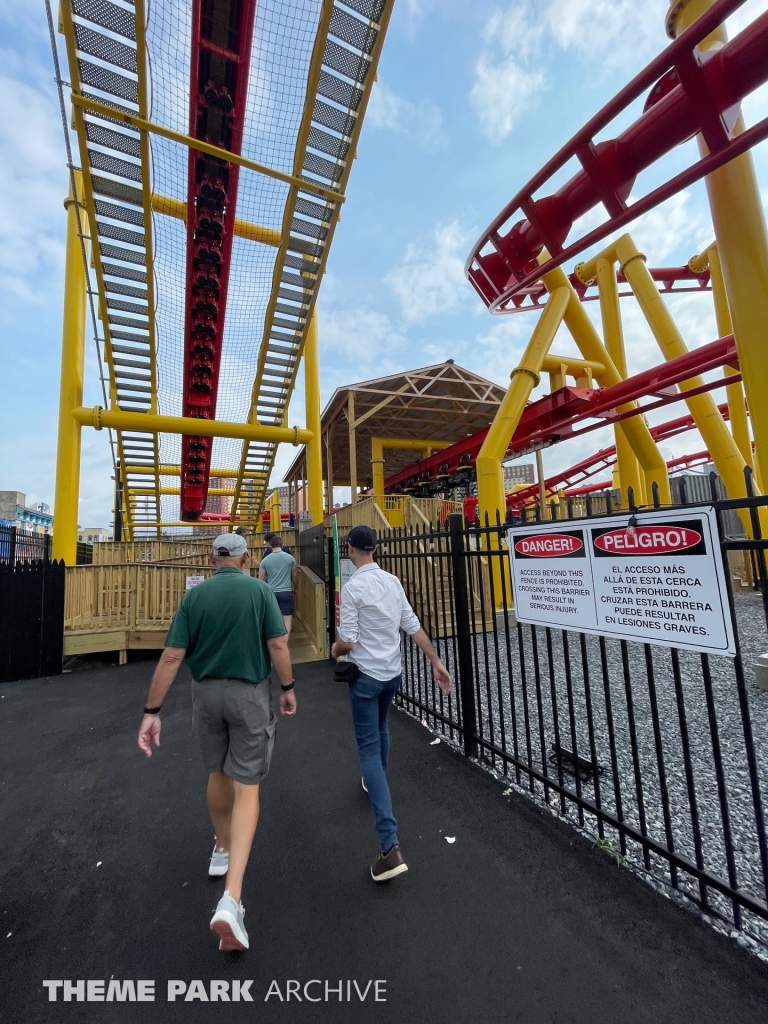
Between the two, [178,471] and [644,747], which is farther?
[178,471]

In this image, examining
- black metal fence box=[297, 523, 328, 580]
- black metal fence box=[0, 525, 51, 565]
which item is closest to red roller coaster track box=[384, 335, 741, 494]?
black metal fence box=[297, 523, 328, 580]

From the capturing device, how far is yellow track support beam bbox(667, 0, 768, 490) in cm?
453

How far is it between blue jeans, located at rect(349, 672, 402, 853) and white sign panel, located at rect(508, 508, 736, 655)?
1228 millimetres

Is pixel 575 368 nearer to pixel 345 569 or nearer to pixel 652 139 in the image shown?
pixel 652 139

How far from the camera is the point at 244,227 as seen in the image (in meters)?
8.62

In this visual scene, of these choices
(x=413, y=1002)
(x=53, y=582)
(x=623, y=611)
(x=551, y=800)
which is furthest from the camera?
(x=53, y=582)

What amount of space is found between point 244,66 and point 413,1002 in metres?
10.4

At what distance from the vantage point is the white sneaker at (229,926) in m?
1.89

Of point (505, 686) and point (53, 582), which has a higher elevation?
point (53, 582)

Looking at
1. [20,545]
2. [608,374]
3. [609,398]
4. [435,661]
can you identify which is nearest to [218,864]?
[435,661]

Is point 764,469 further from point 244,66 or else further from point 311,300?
point 244,66

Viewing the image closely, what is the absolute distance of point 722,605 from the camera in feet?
6.73

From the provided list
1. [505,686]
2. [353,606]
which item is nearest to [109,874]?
[353,606]

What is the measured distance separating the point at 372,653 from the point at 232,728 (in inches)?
34.4
